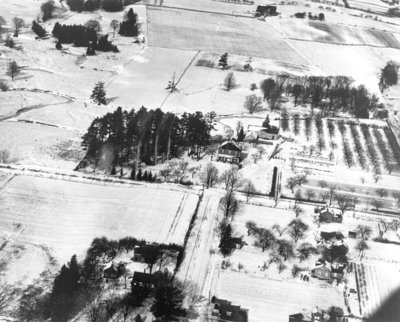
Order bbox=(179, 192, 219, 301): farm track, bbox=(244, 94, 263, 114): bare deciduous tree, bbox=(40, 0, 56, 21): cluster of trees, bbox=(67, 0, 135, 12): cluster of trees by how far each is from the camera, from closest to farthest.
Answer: bbox=(179, 192, 219, 301): farm track, bbox=(244, 94, 263, 114): bare deciduous tree, bbox=(40, 0, 56, 21): cluster of trees, bbox=(67, 0, 135, 12): cluster of trees

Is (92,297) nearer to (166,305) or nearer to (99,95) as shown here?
(166,305)

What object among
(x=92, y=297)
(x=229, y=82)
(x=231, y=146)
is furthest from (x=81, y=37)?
(x=92, y=297)

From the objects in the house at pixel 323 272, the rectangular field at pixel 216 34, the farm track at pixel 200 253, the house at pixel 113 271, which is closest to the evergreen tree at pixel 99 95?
the farm track at pixel 200 253

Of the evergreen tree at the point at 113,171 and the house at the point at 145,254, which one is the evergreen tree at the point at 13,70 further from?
the house at the point at 145,254

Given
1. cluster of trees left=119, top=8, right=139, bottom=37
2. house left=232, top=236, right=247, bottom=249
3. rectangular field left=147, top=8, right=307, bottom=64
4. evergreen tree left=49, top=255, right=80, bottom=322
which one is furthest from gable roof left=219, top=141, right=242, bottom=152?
cluster of trees left=119, top=8, right=139, bottom=37

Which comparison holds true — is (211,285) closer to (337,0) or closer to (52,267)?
(52,267)

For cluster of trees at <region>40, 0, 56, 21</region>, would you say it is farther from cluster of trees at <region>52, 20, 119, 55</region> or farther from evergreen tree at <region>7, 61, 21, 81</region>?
evergreen tree at <region>7, 61, 21, 81</region>
